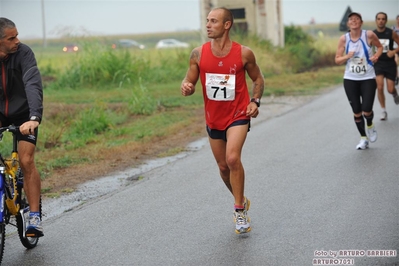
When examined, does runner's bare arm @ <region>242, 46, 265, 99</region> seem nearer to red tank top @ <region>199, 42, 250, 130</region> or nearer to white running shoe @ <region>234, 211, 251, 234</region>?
red tank top @ <region>199, 42, 250, 130</region>

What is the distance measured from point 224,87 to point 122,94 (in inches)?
536

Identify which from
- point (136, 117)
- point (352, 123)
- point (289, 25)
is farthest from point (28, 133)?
point (289, 25)

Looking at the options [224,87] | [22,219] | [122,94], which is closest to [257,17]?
[122,94]

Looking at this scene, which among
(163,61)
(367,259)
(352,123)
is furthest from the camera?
(163,61)

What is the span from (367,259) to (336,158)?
4.91 m

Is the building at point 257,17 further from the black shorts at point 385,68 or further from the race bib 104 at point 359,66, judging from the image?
the race bib 104 at point 359,66

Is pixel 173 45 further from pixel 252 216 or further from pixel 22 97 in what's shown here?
pixel 22 97

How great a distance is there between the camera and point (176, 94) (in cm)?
2088

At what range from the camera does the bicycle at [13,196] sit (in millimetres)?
6375

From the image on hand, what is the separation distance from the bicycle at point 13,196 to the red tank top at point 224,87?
180 cm

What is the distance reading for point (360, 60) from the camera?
1150cm


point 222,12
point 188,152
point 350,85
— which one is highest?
point 222,12

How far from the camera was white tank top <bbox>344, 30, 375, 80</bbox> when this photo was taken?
453 inches

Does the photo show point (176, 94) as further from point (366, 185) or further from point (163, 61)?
point (366, 185)
